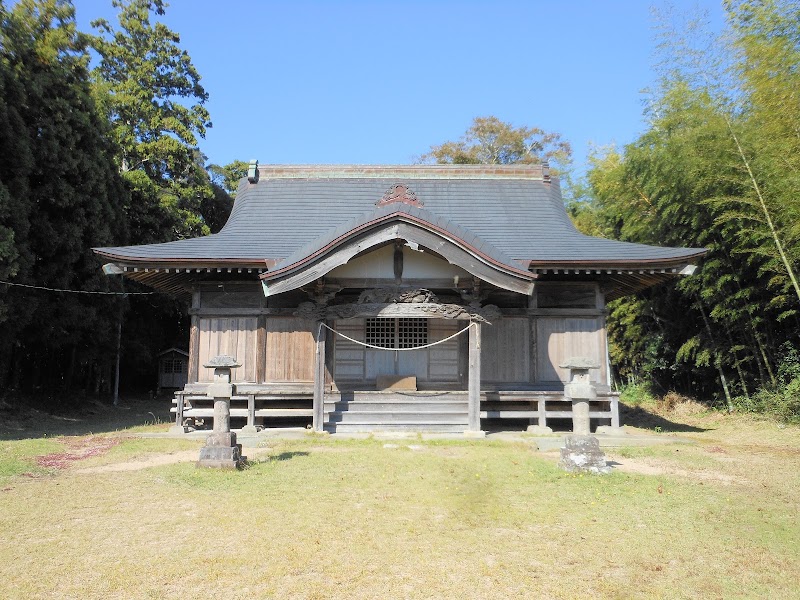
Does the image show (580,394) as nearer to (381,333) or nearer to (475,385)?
(475,385)

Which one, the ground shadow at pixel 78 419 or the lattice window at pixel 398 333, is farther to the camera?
the ground shadow at pixel 78 419

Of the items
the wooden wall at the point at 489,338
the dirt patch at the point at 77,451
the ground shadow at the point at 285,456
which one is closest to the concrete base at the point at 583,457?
the ground shadow at the point at 285,456

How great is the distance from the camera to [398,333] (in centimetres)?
1301

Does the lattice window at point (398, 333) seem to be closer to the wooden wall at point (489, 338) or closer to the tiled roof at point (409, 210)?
the wooden wall at point (489, 338)

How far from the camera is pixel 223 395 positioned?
8133 millimetres

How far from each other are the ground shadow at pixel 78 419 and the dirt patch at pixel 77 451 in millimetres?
1490

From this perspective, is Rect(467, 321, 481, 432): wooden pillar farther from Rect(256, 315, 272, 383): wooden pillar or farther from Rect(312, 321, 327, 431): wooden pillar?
Rect(256, 315, 272, 383): wooden pillar

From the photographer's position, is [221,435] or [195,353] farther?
[195,353]

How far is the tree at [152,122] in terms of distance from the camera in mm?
22297

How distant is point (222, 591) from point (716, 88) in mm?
13796

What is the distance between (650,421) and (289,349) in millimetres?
9630

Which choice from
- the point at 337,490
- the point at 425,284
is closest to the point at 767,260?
the point at 425,284

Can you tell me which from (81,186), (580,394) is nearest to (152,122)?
(81,186)

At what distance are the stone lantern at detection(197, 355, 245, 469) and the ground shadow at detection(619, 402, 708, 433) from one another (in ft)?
30.3
